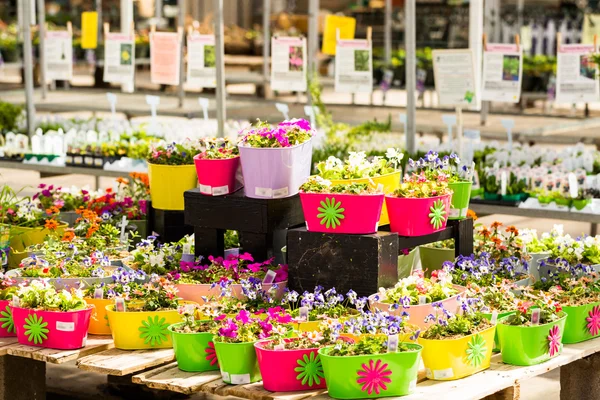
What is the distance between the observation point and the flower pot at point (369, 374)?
329cm

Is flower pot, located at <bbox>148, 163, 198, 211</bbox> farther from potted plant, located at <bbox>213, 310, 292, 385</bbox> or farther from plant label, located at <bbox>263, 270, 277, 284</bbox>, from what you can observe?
potted plant, located at <bbox>213, 310, 292, 385</bbox>

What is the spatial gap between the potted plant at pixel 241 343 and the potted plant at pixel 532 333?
2.41ft

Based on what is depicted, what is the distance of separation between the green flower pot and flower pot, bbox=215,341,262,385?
117 cm

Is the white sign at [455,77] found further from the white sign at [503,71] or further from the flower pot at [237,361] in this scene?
the flower pot at [237,361]

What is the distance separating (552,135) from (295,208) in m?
4.30

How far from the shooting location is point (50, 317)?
12.4ft

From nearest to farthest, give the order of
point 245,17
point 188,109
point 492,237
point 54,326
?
point 54,326 → point 492,237 → point 188,109 → point 245,17

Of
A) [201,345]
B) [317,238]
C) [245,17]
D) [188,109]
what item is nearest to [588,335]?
[317,238]

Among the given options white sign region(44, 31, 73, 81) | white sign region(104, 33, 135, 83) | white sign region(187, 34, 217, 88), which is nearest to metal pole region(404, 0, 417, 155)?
white sign region(187, 34, 217, 88)

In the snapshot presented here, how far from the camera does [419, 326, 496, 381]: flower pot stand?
11.5 ft

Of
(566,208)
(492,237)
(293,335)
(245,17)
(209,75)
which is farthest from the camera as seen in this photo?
(245,17)

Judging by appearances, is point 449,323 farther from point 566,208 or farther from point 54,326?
point 566,208

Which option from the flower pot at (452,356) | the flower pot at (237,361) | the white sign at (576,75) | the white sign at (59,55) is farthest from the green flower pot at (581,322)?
the white sign at (59,55)

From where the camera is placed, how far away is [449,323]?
3590 mm
